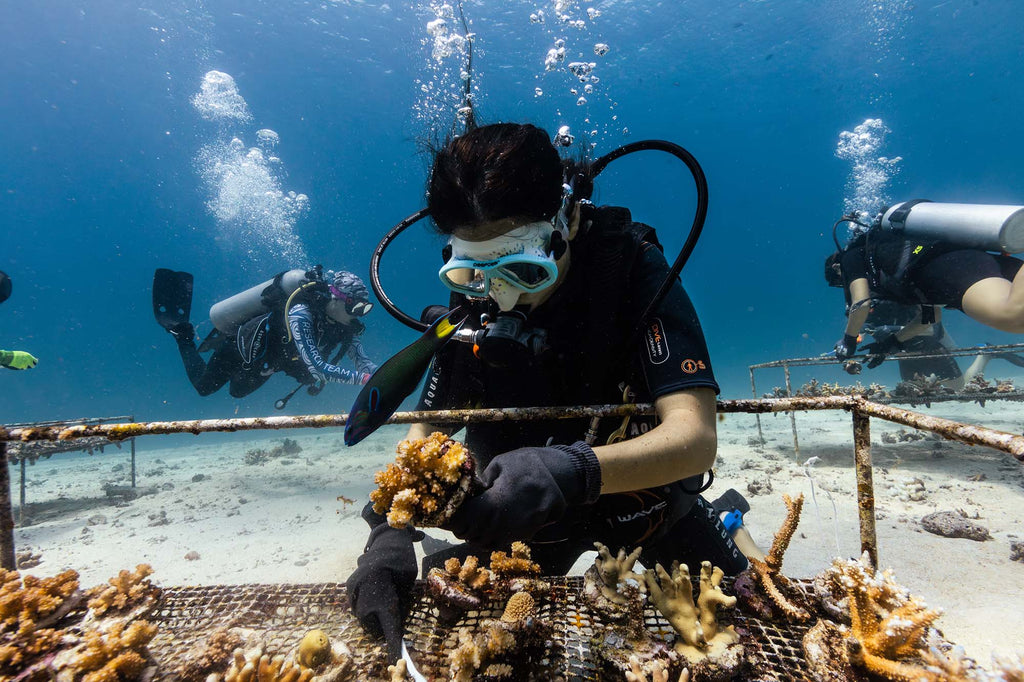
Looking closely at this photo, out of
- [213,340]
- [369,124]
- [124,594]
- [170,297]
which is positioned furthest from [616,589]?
[369,124]

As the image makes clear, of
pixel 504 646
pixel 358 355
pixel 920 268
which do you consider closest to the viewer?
pixel 504 646

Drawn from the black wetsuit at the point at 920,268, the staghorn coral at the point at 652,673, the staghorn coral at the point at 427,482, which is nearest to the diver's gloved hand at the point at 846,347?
the black wetsuit at the point at 920,268

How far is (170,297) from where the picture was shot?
1165cm

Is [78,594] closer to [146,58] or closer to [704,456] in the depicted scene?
[704,456]

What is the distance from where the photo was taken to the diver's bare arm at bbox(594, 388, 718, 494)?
5.12ft

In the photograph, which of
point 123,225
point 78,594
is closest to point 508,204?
point 78,594

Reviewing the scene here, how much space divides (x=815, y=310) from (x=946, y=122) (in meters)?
50.5

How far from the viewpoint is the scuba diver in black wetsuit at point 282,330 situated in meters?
9.52

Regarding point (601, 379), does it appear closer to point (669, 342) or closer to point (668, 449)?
point (669, 342)

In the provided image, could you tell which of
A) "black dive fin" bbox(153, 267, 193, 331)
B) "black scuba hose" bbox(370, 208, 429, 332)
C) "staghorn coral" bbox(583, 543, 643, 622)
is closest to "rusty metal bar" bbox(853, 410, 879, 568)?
"staghorn coral" bbox(583, 543, 643, 622)

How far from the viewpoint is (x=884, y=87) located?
221 feet

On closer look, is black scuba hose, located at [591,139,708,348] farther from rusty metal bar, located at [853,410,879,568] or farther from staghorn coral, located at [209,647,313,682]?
staghorn coral, located at [209,647,313,682]

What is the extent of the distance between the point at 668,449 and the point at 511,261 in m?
1.11

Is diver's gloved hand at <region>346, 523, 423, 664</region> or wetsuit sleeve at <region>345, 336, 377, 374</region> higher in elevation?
wetsuit sleeve at <region>345, 336, 377, 374</region>
